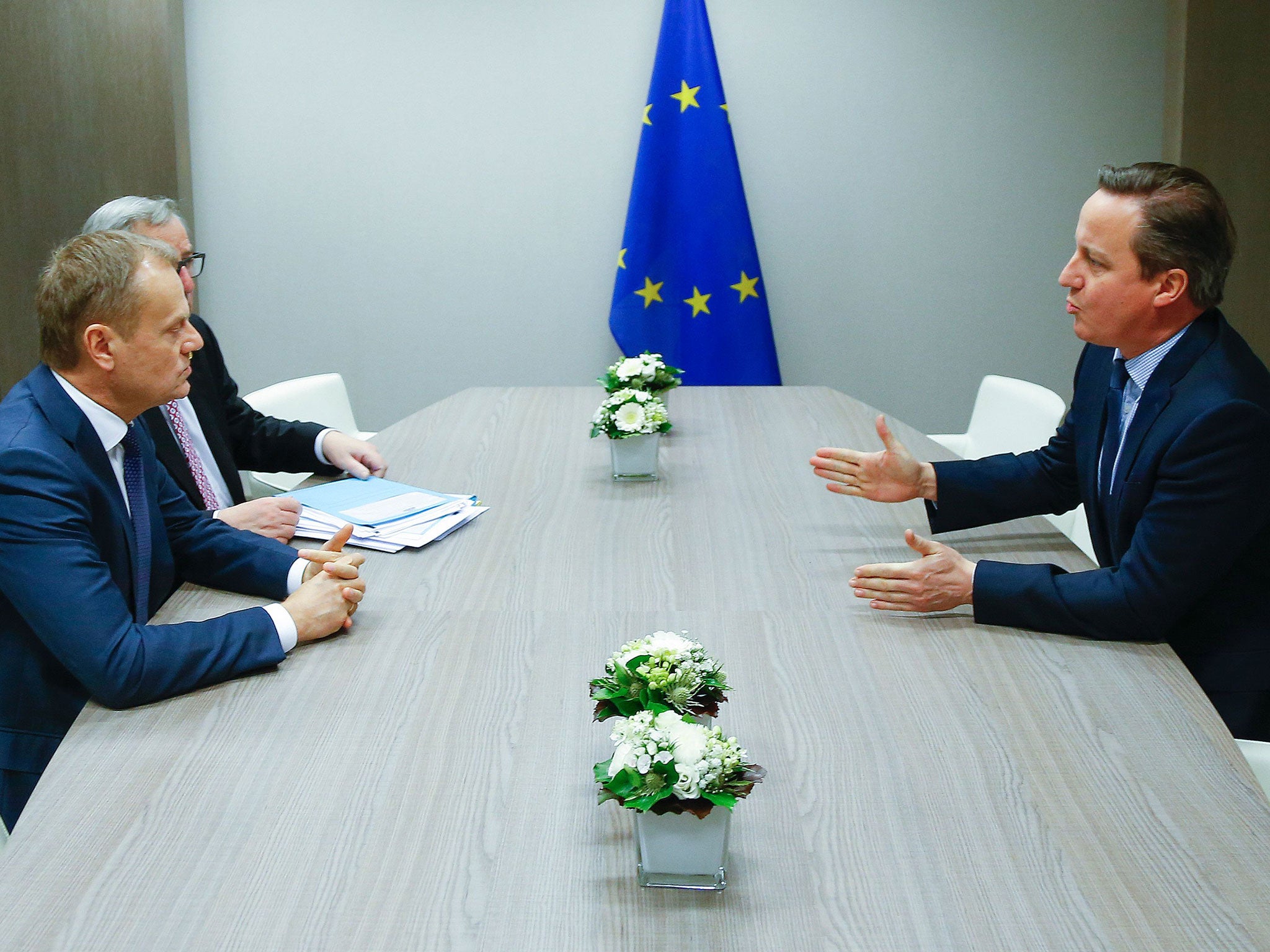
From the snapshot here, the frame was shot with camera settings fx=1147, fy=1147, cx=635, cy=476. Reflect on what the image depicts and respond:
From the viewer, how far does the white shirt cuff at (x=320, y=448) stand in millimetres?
2801

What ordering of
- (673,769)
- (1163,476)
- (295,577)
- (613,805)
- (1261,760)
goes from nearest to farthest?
(673,769), (613,805), (1261,760), (1163,476), (295,577)

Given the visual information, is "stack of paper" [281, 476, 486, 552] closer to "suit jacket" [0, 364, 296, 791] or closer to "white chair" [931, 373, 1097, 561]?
"suit jacket" [0, 364, 296, 791]

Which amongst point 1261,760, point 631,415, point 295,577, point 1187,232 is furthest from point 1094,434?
point 295,577

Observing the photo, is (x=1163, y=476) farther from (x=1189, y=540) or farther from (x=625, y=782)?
(x=625, y=782)

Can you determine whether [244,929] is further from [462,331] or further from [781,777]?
[462,331]

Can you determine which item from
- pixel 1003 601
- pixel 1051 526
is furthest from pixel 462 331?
pixel 1003 601

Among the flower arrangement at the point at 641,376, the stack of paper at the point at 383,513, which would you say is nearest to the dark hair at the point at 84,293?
the stack of paper at the point at 383,513

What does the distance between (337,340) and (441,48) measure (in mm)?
1337

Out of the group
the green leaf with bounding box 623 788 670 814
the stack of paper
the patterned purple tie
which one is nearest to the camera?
the green leaf with bounding box 623 788 670 814

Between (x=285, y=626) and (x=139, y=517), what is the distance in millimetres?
382

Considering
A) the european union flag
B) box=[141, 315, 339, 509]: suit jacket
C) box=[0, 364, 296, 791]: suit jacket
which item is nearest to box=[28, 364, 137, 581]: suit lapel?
box=[0, 364, 296, 791]: suit jacket

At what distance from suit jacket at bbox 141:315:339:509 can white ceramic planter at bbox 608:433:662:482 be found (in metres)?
0.68

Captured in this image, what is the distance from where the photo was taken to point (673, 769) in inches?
45.1

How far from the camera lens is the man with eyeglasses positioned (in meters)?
2.65
